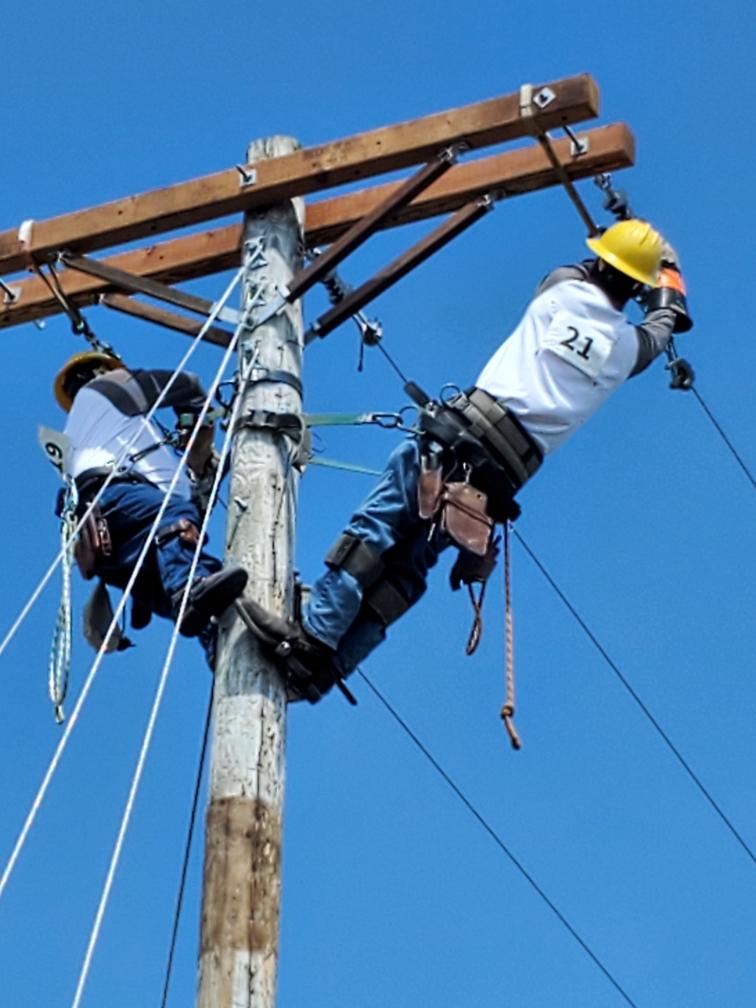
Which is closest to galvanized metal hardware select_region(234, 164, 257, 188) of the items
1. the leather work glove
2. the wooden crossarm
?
the wooden crossarm

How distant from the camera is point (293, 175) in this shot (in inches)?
294

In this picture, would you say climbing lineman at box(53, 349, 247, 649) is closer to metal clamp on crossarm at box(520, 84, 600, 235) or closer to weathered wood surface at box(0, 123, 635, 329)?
weathered wood surface at box(0, 123, 635, 329)

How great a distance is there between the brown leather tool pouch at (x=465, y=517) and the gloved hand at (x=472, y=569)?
0.19 feet

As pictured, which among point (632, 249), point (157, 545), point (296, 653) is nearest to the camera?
point (296, 653)

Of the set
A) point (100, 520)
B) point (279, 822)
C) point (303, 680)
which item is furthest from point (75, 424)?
point (279, 822)

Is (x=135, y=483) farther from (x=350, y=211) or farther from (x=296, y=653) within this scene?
(x=296, y=653)

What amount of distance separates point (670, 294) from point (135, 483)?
6.58 ft

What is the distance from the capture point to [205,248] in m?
8.00

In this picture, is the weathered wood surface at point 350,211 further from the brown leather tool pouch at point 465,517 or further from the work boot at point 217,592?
the work boot at point 217,592

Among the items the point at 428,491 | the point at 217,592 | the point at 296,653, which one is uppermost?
the point at 428,491

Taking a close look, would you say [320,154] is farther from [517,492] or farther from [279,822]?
[279,822]

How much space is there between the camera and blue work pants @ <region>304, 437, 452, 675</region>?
6.91 meters

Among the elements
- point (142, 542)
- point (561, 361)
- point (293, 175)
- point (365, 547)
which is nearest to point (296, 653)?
point (365, 547)

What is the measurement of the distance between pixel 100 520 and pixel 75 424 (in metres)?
0.55
